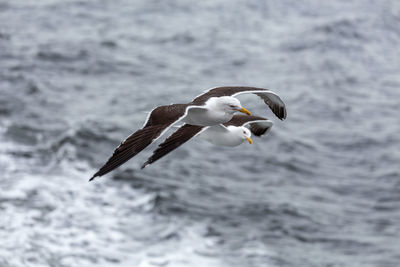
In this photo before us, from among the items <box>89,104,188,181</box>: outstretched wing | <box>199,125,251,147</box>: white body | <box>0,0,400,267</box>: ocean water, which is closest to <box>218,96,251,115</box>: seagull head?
<box>89,104,188,181</box>: outstretched wing

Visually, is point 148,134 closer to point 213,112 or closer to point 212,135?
point 213,112

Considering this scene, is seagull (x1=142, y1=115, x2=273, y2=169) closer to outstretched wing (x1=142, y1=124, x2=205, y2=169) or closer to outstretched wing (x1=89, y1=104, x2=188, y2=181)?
outstretched wing (x1=142, y1=124, x2=205, y2=169)

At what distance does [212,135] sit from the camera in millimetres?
10562

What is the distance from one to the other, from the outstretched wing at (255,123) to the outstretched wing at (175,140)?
5.67ft

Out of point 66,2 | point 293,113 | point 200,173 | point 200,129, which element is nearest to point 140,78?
point 293,113

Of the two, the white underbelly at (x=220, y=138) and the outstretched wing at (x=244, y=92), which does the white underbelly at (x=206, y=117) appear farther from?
the white underbelly at (x=220, y=138)

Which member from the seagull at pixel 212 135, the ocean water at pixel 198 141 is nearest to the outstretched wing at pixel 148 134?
the seagull at pixel 212 135

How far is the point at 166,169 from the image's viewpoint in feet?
84.4

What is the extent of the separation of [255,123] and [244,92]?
2.90 meters

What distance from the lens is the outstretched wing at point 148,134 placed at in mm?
8506

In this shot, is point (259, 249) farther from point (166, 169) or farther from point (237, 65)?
point (237, 65)

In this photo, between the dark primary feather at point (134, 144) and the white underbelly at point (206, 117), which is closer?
the dark primary feather at point (134, 144)

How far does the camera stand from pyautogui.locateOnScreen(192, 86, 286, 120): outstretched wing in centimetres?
1027

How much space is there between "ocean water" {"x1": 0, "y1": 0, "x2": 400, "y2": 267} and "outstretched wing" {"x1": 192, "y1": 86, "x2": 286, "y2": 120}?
950 centimetres
